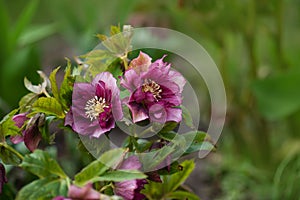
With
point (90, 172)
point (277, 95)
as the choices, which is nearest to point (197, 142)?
point (90, 172)

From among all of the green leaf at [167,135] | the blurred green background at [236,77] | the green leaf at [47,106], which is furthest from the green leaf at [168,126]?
the blurred green background at [236,77]

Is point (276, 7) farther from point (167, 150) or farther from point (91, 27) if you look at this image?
point (167, 150)

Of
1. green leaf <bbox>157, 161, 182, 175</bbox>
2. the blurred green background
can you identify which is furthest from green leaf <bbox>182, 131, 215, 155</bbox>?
the blurred green background

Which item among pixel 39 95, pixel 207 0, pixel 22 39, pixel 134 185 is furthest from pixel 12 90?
pixel 134 185

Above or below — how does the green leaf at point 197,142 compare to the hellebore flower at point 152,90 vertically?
below

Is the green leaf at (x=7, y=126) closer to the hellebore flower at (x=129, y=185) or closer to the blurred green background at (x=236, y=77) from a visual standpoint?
the hellebore flower at (x=129, y=185)

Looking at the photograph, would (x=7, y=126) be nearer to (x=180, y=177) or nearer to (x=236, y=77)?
(x=180, y=177)
